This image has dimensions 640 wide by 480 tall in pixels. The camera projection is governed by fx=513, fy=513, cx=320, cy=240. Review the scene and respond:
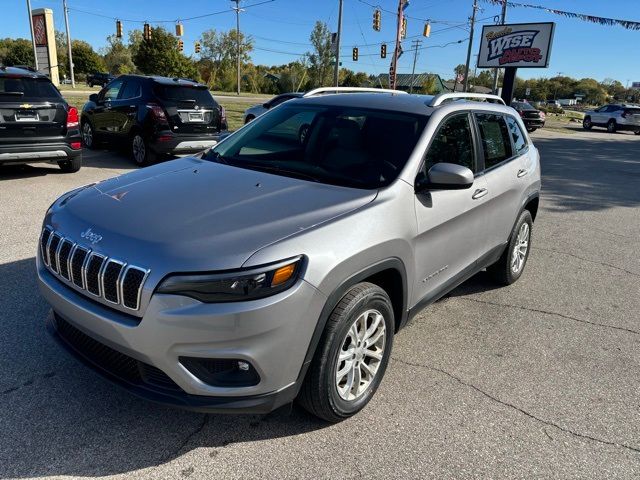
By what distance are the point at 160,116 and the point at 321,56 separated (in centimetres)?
5515

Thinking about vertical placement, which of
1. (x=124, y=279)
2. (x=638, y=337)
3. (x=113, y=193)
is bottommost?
(x=638, y=337)

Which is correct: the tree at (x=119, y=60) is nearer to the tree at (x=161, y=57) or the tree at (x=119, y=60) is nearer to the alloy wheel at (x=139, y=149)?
the tree at (x=161, y=57)

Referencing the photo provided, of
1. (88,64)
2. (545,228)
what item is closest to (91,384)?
(545,228)

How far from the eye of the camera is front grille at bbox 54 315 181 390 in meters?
2.42

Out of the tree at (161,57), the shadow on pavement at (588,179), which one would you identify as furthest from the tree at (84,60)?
the shadow on pavement at (588,179)

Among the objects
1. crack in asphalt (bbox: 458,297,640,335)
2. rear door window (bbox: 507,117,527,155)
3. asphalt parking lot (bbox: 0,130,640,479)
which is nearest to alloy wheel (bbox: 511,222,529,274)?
asphalt parking lot (bbox: 0,130,640,479)

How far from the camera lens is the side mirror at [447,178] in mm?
3090

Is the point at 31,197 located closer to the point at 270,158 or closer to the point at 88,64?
the point at 270,158

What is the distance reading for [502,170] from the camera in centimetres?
434

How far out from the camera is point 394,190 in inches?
119

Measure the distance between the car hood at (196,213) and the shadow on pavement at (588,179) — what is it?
6.93 m

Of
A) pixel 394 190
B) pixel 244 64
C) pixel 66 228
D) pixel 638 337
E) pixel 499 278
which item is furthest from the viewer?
pixel 244 64

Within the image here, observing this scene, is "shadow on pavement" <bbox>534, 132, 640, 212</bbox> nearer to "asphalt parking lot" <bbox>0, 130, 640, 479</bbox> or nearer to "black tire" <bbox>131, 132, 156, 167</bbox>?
"asphalt parking lot" <bbox>0, 130, 640, 479</bbox>

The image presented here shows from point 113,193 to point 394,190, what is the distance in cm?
167
